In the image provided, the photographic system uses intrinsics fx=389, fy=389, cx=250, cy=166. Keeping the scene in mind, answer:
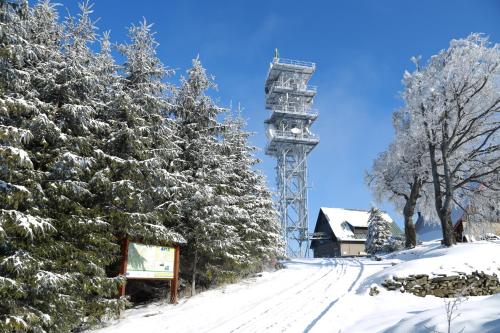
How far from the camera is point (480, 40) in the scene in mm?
22109

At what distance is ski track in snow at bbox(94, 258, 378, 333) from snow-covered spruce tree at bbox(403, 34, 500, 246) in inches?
377

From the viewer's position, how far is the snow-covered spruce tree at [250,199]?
20.8 m

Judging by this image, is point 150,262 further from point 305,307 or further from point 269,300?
point 305,307

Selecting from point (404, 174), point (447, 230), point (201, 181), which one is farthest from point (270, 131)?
point (201, 181)

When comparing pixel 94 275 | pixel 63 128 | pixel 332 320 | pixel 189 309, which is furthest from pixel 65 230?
pixel 332 320

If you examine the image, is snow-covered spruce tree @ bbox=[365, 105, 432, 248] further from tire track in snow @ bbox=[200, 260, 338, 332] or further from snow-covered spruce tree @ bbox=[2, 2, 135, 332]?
snow-covered spruce tree @ bbox=[2, 2, 135, 332]

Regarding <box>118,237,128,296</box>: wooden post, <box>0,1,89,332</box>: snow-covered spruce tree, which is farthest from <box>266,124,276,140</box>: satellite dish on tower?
<box>0,1,89,332</box>: snow-covered spruce tree

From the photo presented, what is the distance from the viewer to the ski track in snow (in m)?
10.8

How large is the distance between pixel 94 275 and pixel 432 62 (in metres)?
22.2

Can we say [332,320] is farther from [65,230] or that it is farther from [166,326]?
[65,230]

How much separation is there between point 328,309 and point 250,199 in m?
10.8

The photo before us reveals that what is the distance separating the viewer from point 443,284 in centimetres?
1365

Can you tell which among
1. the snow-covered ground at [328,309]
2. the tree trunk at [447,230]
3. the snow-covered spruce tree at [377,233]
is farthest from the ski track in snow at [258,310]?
the snow-covered spruce tree at [377,233]

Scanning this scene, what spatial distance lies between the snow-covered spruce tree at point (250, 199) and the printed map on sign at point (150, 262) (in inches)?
212
